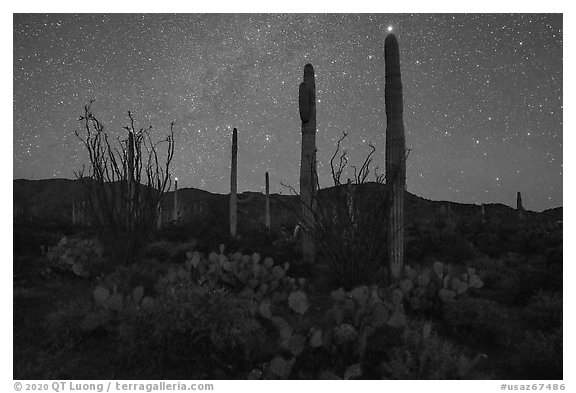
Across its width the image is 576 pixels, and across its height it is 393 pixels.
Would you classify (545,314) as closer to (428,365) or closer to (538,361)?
(538,361)

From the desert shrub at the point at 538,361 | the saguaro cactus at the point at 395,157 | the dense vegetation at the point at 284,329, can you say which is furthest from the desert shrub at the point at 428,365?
the saguaro cactus at the point at 395,157

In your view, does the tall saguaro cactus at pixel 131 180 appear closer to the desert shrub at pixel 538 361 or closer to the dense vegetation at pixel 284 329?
the dense vegetation at pixel 284 329

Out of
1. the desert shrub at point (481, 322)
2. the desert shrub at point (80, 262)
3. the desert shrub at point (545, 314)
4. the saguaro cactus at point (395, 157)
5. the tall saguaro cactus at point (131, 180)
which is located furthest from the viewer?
the tall saguaro cactus at point (131, 180)

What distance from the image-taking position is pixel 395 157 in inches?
166

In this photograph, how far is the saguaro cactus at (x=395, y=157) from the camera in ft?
13.7

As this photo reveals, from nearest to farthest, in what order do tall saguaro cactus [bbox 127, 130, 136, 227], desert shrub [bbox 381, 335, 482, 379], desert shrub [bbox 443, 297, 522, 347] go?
desert shrub [bbox 381, 335, 482, 379] → desert shrub [bbox 443, 297, 522, 347] → tall saguaro cactus [bbox 127, 130, 136, 227]

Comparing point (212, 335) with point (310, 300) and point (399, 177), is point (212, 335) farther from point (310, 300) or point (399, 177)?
point (399, 177)

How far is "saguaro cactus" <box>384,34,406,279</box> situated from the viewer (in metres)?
4.17

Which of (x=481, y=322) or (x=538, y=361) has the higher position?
(x=481, y=322)

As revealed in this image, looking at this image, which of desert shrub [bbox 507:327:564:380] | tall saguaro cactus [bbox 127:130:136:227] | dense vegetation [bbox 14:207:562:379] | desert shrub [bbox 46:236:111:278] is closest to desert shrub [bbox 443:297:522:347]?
dense vegetation [bbox 14:207:562:379]

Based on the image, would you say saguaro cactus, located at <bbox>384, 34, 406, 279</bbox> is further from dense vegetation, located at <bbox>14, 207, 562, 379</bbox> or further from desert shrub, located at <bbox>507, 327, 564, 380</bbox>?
desert shrub, located at <bbox>507, 327, 564, 380</bbox>

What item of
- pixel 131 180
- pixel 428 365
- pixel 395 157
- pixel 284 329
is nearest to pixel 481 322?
pixel 428 365

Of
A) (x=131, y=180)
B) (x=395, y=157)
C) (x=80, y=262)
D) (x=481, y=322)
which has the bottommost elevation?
(x=481, y=322)
